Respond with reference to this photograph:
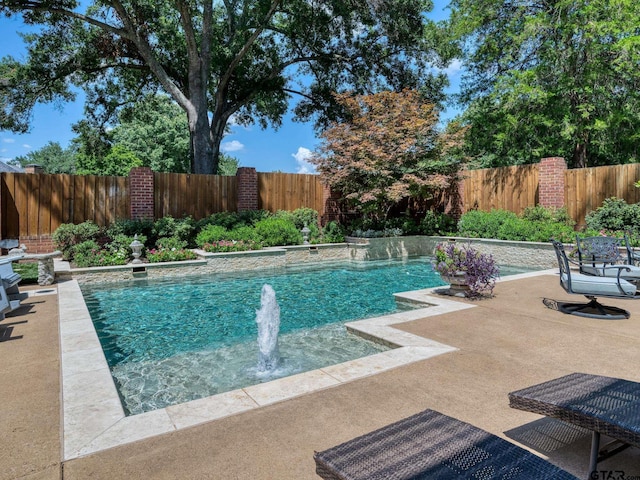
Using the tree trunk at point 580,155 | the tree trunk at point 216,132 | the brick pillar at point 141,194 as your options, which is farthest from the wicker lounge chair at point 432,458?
the tree trunk at point 580,155

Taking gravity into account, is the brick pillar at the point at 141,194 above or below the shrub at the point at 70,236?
above

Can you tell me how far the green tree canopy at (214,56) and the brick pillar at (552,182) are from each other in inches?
303

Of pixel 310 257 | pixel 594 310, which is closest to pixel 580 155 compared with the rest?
pixel 310 257

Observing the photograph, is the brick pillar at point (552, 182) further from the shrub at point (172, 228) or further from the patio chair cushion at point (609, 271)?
the shrub at point (172, 228)

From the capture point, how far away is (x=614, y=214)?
35.1 feet

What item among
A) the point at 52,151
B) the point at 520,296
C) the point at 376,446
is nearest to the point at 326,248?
the point at 520,296

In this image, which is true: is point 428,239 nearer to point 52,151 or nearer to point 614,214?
point 614,214

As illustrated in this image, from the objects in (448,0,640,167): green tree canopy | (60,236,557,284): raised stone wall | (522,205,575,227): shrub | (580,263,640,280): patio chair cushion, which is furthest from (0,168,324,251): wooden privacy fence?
(580,263,640,280): patio chair cushion

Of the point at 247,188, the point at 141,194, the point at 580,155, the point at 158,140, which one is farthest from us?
the point at 158,140

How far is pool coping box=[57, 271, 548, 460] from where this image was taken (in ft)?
8.17

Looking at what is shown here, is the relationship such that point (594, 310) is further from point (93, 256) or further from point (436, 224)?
point (93, 256)

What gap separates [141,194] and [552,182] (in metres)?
12.6

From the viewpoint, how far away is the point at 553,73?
1411 centimetres

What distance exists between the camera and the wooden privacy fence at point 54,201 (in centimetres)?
1098
